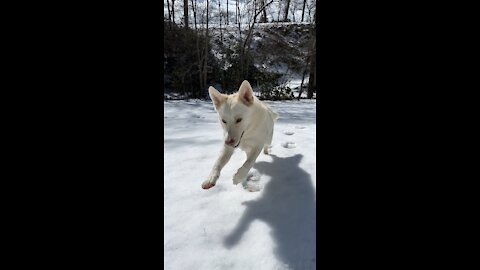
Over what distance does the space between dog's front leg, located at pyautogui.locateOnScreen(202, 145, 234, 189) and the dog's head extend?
0.09 metres

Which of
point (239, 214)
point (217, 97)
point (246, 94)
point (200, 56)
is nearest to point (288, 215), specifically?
point (239, 214)

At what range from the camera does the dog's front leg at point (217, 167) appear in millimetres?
2047

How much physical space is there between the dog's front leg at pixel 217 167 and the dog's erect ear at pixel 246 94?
0.60 m

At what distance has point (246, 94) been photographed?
269 centimetres

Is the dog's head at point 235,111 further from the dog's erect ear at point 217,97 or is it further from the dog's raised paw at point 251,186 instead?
the dog's raised paw at point 251,186

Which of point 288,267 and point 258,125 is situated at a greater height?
point 258,125

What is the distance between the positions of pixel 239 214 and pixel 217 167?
0.54 metres

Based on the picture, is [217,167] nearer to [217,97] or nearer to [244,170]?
[244,170]

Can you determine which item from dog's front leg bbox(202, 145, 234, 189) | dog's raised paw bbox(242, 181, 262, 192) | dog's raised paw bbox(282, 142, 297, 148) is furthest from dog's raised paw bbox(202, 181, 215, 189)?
dog's raised paw bbox(282, 142, 297, 148)

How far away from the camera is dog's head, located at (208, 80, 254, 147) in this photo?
246cm
